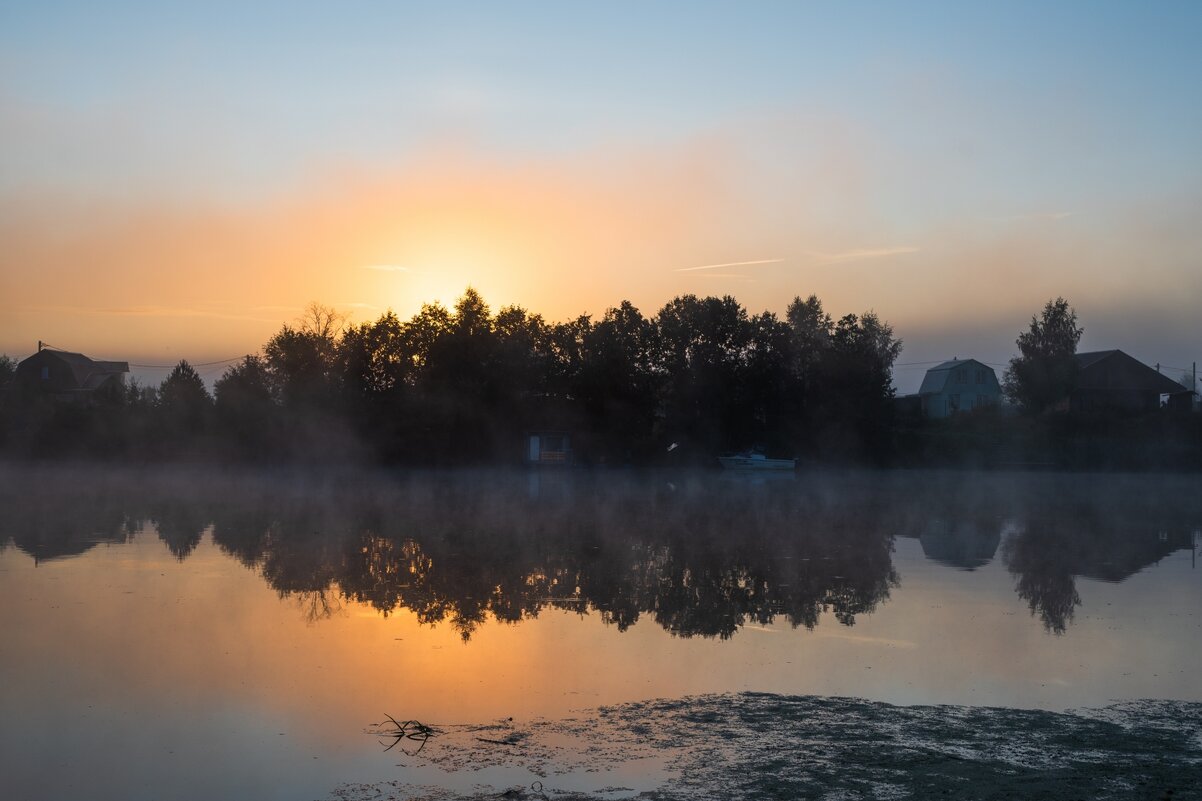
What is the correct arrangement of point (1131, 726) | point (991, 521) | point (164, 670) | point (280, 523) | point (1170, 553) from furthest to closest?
point (991, 521)
point (280, 523)
point (1170, 553)
point (164, 670)
point (1131, 726)

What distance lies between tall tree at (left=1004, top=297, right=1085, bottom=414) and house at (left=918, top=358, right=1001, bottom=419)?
10.3m

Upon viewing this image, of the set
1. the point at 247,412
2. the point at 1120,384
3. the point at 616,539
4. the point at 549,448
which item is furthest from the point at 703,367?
the point at 616,539

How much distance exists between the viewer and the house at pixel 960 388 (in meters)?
108

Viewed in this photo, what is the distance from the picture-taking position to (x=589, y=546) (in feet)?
77.9

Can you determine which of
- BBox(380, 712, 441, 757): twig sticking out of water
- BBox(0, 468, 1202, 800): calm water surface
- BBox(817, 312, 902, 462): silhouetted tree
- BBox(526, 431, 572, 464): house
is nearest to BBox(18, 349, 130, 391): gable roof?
BBox(526, 431, 572, 464): house

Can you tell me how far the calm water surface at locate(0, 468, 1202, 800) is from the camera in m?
9.41

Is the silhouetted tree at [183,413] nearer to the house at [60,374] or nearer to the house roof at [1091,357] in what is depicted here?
the house at [60,374]

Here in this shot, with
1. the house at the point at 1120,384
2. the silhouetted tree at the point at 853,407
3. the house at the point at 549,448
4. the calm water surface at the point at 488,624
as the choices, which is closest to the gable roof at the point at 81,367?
the house at the point at 549,448

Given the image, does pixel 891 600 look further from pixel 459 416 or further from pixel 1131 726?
pixel 459 416

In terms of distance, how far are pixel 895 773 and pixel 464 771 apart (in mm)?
3091

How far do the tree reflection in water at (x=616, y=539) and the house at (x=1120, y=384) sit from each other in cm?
4220

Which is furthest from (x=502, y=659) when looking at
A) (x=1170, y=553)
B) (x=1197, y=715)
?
(x=1170, y=553)

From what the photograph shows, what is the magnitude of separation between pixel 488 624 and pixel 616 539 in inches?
425

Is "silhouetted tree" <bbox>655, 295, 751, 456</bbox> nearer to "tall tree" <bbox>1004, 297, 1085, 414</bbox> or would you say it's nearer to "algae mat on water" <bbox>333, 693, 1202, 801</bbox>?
"tall tree" <bbox>1004, 297, 1085, 414</bbox>
